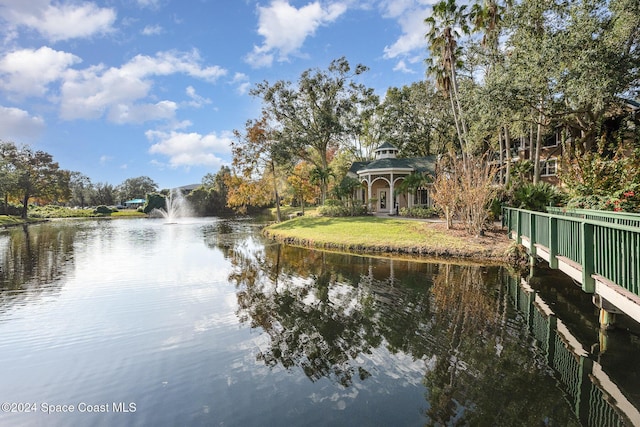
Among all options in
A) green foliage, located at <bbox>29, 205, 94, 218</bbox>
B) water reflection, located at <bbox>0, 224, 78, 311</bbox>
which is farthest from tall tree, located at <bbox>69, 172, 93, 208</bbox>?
water reflection, located at <bbox>0, 224, 78, 311</bbox>

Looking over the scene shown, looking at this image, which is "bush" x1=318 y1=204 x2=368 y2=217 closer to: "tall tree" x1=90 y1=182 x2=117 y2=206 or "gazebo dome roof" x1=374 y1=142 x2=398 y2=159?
"gazebo dome roof" x1=374 y1=142 x2=398 y2=159

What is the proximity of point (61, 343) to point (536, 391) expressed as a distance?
28.5ft

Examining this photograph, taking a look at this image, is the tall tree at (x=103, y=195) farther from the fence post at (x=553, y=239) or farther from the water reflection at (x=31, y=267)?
the fence post at (x=553, y=239)

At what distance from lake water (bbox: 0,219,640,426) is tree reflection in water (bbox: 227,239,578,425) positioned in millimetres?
37

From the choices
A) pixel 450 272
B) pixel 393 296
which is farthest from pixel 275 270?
pixel 450 272

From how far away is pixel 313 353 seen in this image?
637cm

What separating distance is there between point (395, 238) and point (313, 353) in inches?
489

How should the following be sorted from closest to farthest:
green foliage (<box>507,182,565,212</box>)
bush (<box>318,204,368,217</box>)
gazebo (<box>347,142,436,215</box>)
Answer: green foliage (<box>507,182,565,212</box>), bush (<box>318,204,368,217</box>), gazebo (<box>347,142,436,215</box>)

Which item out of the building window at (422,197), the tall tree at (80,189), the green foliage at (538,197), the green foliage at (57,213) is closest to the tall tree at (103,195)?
the tall tree at (80,189)

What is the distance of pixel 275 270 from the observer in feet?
45.0

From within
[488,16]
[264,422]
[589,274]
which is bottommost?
[264,422]

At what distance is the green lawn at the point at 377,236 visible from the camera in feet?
53.0

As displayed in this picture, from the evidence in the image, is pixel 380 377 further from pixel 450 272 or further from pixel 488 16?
pixel 488 16

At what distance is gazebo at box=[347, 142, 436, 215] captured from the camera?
30.0 metres
